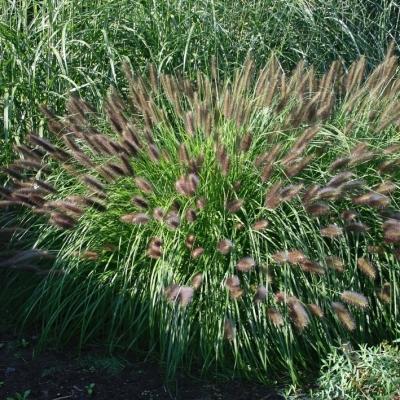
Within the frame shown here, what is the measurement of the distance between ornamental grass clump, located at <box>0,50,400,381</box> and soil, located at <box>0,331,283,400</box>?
10cm

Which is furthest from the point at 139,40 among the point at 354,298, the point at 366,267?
the point at 354,298

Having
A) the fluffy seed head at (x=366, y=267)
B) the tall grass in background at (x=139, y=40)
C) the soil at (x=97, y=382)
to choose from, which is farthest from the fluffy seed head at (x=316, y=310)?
the tall grass in background at (x=139, y=40)

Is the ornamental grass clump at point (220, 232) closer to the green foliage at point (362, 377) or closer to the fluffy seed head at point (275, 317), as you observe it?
the fluffy seed head at point (275, 317)

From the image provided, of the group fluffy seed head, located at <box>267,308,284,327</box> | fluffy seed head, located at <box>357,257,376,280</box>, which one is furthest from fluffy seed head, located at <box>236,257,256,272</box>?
fluffy seed head, located at <box>357,257,376,280</box>

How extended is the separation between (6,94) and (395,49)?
3.73 m

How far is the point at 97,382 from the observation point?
4.46 metres

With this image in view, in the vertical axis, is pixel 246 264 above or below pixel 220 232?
below

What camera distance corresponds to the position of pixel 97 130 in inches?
201

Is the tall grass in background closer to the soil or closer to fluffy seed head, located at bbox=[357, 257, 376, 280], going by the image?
the soil

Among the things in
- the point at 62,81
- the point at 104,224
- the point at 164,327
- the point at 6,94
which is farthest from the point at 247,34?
the point at 164,327

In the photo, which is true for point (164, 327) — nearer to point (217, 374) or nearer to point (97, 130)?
point (217, 374)

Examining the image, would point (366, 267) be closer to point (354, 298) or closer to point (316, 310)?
point (354, 298)

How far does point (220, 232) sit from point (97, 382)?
1.02 m

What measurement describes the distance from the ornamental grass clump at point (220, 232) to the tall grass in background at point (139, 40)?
2.43 ft
